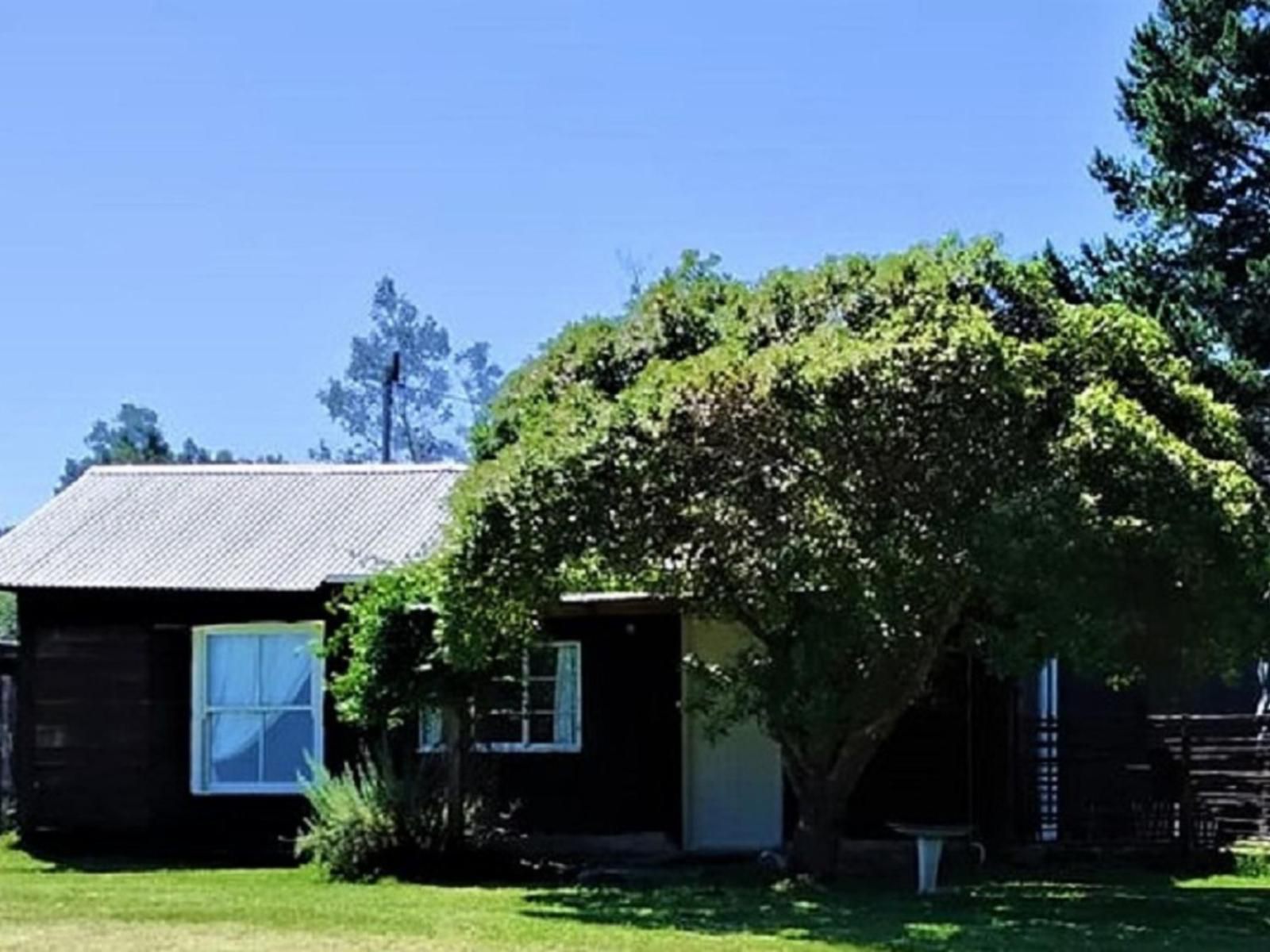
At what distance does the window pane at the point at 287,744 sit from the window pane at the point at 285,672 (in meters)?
0.15

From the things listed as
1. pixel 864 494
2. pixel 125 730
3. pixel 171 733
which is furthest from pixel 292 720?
pixel 864 494

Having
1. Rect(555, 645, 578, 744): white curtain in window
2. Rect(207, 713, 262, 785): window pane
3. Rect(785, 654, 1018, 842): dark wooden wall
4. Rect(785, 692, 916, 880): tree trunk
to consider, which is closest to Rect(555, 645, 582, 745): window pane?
Rect(555, 645, 578, 744): white curtain in window

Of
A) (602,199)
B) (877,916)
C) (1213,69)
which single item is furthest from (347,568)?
(602,199)

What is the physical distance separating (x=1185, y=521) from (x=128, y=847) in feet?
36.5

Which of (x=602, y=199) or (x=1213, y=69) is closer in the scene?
(x=1213, y=69)

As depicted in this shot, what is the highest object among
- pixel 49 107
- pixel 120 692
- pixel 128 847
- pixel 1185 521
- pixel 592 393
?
pixel 49 107

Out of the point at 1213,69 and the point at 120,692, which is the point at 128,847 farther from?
the point at 1213,69

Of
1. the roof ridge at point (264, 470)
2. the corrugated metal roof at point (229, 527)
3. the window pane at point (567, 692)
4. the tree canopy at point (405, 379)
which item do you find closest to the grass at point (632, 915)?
the window pane at point (567, 692)

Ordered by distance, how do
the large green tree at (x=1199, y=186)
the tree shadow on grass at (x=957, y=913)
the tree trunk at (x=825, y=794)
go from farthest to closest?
the large green tree at (x=1199, y=186) < the tree trunk at (x=825, y=794) < the tree shadow on grass at (x=957, y=913)

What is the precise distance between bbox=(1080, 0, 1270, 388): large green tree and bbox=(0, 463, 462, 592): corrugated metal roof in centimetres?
738

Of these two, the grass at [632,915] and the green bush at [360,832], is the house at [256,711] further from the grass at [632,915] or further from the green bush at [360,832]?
the green bush at [360,832]

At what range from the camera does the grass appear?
12570mm

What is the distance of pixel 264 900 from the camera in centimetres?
1504

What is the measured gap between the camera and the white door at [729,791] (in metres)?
19.9
